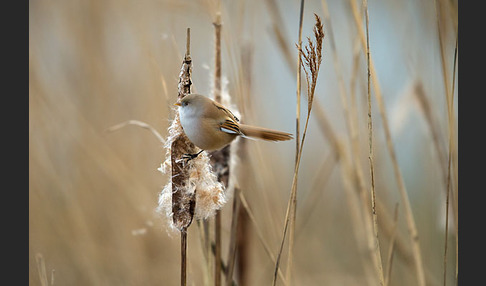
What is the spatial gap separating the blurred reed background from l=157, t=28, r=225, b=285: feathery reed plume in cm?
12

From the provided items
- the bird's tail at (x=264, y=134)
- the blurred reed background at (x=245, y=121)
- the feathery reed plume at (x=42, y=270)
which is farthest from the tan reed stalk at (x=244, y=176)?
the feathery reed plume at (x=42, y=270)

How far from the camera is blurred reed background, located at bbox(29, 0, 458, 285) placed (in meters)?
0.74

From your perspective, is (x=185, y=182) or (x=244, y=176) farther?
(x=244, y=176)

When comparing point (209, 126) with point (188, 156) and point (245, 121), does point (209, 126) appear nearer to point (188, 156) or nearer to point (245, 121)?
point (188, 156)

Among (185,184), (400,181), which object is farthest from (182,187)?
(400,181)

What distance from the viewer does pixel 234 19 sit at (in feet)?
2.49

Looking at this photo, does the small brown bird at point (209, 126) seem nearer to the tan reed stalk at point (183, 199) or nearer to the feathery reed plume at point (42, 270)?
the tan reed stalk at point (183, 199)

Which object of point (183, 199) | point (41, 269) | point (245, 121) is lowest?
point (41, 269)

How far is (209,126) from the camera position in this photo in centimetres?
54

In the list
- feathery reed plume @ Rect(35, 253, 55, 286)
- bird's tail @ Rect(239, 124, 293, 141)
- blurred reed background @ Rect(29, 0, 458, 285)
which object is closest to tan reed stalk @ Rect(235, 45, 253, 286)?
blurred reed background @ Rect(29, 0, 458, 285)

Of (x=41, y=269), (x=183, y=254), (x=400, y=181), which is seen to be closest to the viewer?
(x=183, y=254)

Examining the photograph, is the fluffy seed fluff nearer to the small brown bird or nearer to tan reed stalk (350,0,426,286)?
the small brown bird

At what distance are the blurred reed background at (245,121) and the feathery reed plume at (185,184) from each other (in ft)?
0.39
